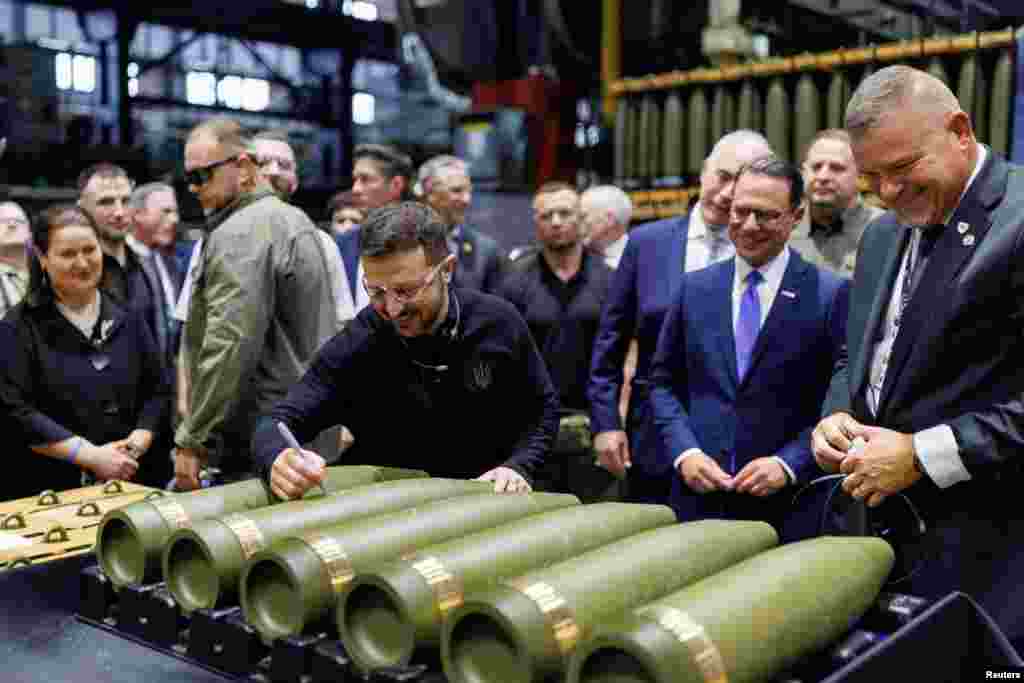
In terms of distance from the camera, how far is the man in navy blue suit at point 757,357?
8.56ft

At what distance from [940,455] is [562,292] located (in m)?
2.95

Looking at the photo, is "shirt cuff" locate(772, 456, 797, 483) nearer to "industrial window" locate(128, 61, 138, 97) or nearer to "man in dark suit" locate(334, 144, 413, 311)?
"man in dark suit" locate(334, 144, 413, 311)

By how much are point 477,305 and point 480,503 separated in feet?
2.74

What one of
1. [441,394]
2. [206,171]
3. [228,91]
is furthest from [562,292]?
[228,91]

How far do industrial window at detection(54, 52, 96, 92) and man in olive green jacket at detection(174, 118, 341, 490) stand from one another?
28.5 ft

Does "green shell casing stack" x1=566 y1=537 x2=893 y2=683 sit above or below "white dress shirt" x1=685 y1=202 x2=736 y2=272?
below

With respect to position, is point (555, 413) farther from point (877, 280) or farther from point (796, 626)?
point (796, 626)

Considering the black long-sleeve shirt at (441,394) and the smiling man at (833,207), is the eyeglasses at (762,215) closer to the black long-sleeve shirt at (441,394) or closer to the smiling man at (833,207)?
the black long-sleeve shirt at (441,394)

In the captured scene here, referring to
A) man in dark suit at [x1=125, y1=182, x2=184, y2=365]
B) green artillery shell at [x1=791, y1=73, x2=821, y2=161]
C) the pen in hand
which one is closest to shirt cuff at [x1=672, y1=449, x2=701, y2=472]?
the pen in hand

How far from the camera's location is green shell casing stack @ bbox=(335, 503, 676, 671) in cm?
128

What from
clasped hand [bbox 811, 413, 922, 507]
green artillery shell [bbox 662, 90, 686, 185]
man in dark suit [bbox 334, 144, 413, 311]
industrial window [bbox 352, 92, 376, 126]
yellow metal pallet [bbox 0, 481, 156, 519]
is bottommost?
yellow metal pallet [bbox 0, 481, 156, 519]

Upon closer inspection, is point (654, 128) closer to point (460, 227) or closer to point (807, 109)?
point (807, 109)

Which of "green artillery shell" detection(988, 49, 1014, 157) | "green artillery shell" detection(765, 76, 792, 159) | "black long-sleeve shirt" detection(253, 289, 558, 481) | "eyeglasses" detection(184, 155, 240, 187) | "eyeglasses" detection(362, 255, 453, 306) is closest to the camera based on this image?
"eyeglasses" detection(362, 255, 453, 306)

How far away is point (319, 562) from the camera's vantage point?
138 centimetres
